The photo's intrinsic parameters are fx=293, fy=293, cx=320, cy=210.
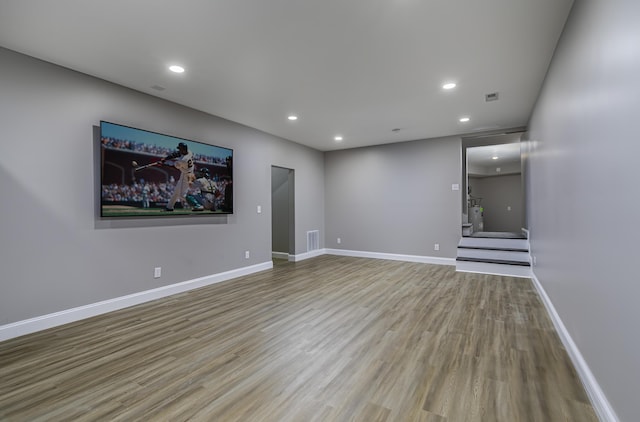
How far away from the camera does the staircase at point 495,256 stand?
4984 millimetres

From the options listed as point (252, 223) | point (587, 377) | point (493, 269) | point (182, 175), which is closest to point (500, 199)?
point (493, 269)

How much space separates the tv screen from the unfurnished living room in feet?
0.08

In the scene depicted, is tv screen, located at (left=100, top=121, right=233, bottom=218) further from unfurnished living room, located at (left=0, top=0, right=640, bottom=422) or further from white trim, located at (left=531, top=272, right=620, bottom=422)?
white trim, located at (left=531, top=272, right=620, bottom=422)

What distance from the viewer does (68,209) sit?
3117 mm

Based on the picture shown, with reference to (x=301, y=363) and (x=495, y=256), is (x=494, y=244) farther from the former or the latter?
(x=301, y=363)

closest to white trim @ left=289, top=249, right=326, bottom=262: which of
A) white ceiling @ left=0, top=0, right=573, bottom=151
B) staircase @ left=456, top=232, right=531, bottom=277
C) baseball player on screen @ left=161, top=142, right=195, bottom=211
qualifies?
baseball player on screen @ left=161, top=142, right=195, bottom=211

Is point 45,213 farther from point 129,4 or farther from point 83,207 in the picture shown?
point 129,4

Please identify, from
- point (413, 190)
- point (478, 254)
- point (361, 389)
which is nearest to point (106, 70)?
point (361, 389)

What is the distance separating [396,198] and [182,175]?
176 inches

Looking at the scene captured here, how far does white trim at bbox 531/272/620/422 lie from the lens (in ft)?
5.23

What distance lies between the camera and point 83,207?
323 cm

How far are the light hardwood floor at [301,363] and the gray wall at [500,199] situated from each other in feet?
23.9

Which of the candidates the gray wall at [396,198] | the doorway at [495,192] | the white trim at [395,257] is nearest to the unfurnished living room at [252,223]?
the white trim at [395,257]

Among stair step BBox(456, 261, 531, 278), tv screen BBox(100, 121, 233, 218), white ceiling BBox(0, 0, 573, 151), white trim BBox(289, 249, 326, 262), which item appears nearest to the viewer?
white ceiling BBox(0, 0, 573, 151)
